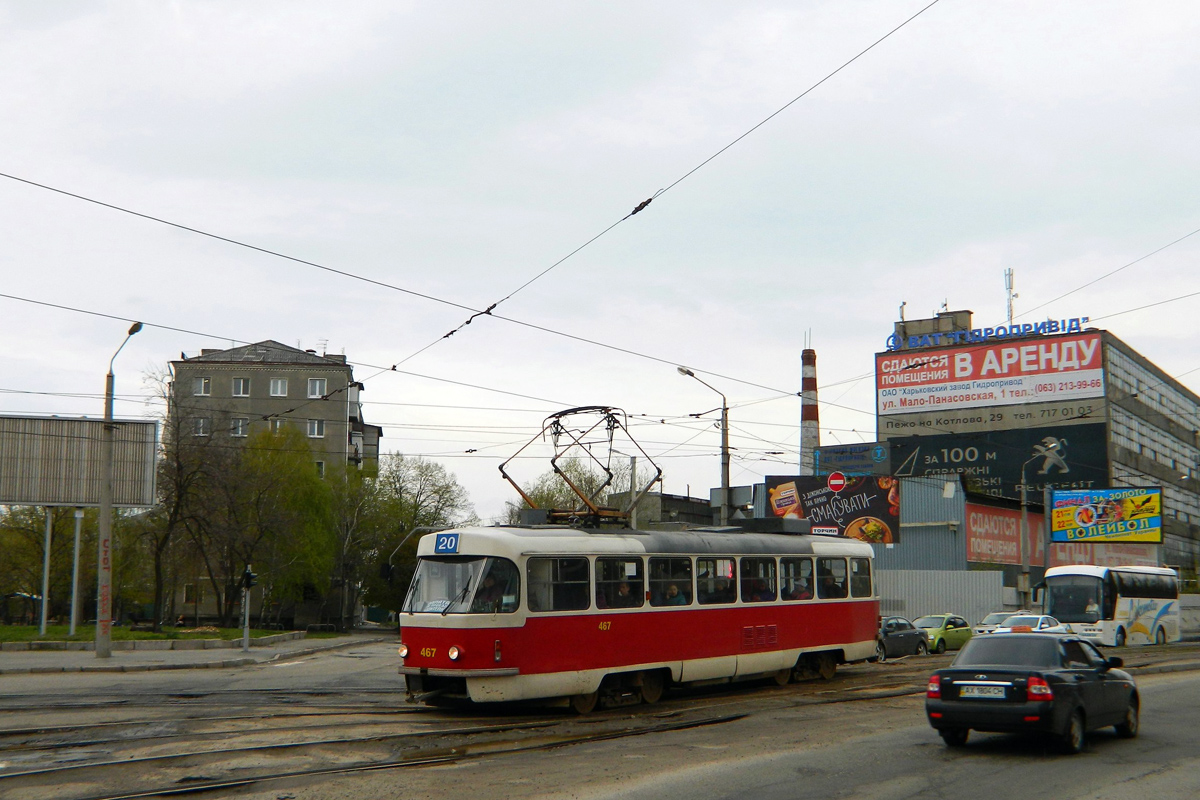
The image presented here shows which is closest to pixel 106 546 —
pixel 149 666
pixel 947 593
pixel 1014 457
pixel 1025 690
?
pixel 149 666

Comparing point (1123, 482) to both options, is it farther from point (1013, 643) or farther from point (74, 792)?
point (74, 792)

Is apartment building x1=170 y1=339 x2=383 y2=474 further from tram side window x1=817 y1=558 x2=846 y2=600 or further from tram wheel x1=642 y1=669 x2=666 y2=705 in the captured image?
tram wheel x1=642 y1=669 x2=666 y2=705

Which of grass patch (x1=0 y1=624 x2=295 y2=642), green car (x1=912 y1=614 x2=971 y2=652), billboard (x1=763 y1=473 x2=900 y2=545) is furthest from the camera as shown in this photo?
billboard (x1=763 y1=473 x2=900 y2=545)

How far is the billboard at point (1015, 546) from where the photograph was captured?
47656 mm

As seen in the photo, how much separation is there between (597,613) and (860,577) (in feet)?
26.5

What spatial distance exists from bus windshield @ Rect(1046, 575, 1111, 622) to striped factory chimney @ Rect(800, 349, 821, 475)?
832 inches

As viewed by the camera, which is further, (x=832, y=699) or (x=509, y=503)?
(x=509, y=503)

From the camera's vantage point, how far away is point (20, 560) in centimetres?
5703

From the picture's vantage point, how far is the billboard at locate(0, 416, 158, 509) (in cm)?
3631

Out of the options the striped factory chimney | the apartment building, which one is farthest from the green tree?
the striped factory chimney

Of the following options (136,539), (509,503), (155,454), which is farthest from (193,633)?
(509,503)

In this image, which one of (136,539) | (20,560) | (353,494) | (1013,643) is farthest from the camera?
(353,494)

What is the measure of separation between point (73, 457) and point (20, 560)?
24.7 m

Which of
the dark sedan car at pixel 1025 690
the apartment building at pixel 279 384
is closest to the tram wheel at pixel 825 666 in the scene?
the dark sedan car at pixel 1025 690
